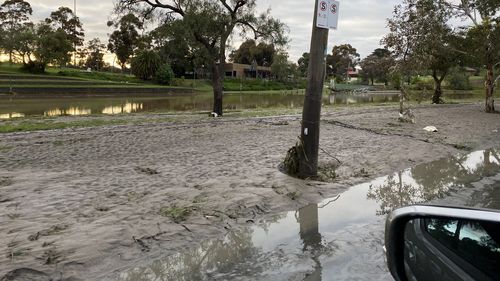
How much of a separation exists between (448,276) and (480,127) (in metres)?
16.3

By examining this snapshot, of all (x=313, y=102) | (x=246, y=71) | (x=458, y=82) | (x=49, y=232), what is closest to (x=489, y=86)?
(x=313, y=102)

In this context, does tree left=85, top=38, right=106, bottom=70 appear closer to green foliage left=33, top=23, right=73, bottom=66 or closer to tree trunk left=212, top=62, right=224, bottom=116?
green foliage left=33, top=23, right=73, bottom=66

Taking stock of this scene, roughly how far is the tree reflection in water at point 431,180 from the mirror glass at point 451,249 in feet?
12.8

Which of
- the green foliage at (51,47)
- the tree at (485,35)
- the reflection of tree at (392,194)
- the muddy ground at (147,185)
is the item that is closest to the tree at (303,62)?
the green foliage at (51,47)

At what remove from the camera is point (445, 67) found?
28.5 m

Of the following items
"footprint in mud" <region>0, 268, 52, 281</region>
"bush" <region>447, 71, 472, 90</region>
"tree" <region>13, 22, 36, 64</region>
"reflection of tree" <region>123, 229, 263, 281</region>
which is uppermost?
"tree" <region>13, 22, 36, 64</region>

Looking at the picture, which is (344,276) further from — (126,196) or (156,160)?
(156,160)

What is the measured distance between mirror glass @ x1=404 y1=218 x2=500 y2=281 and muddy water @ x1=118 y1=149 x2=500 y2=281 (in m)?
1.93

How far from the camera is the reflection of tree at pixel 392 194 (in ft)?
19.6

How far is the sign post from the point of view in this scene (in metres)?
6.21

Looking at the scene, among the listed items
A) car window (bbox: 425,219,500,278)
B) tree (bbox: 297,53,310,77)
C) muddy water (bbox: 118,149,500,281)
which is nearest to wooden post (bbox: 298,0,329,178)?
muddy water (bbox: 118,149,500,281)

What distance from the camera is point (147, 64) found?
200 feet

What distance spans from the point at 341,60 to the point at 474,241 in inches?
4492

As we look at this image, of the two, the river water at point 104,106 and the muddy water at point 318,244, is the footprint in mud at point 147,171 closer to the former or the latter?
the muddy water at point 318,244
